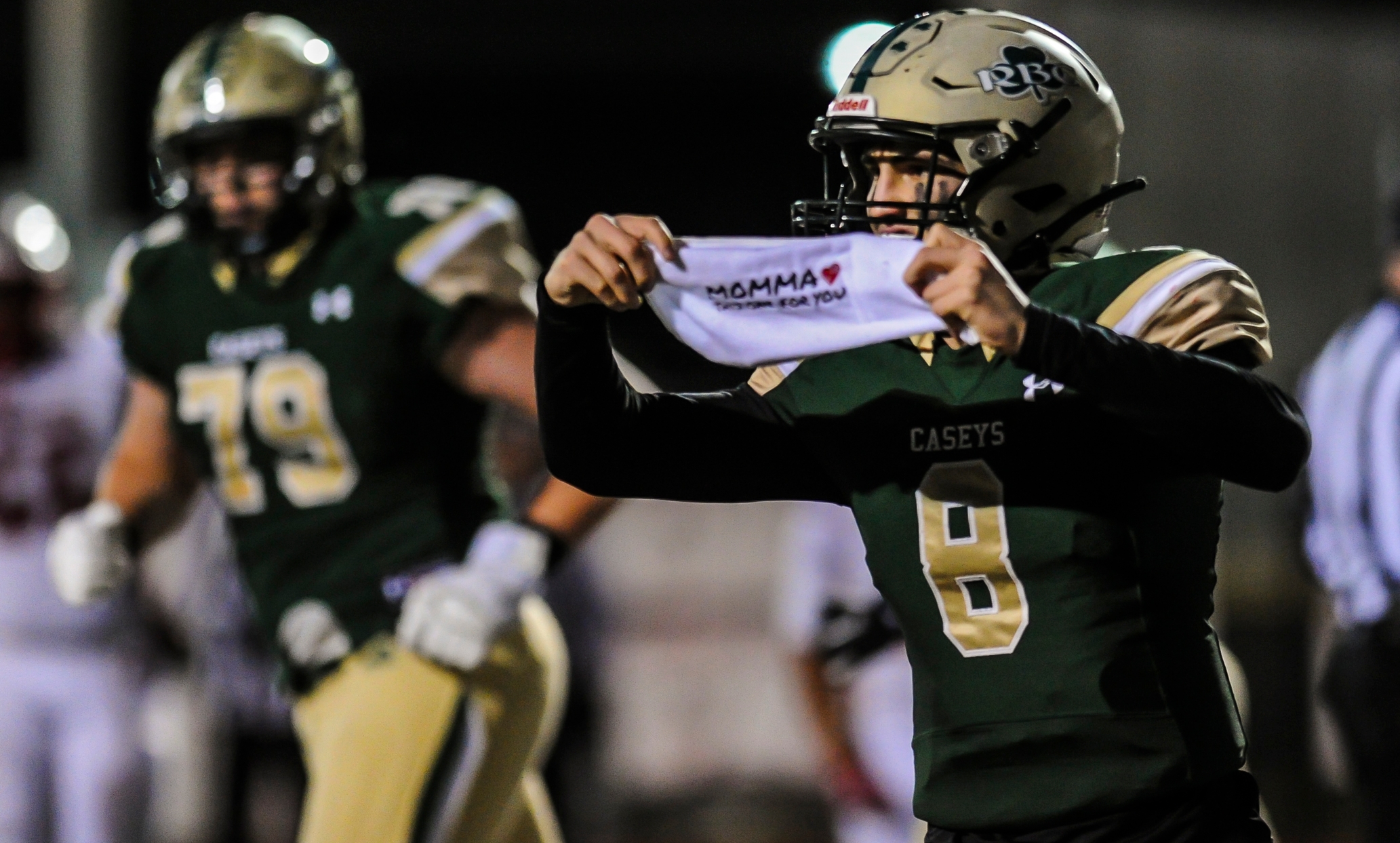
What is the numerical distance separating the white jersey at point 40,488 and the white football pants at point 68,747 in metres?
0.07

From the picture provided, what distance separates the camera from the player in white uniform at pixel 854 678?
423 centimetres

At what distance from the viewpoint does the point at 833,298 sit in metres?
2.02

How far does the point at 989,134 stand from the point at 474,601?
1.24 metres

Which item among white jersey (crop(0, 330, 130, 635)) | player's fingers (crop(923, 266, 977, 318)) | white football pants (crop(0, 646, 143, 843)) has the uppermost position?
player's fingers (crop(923, 266, 977, 318))

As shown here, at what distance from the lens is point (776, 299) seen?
2.06 metres

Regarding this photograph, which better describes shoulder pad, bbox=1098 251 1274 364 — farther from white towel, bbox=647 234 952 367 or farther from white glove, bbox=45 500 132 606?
white glove, bbox=45 500 132 606

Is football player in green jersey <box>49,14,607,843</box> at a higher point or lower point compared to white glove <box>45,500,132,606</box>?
higher

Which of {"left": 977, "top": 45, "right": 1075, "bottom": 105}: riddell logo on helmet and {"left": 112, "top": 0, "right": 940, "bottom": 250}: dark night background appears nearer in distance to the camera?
{"left": 977, "top": 45, "right": 1075, "bottom": 105}: riddell logo on helmet

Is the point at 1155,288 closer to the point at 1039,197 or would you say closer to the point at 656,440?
the point at 1039,197

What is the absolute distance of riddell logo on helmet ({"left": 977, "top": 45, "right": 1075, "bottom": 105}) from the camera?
2232mm

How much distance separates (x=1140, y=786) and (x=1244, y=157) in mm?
5473

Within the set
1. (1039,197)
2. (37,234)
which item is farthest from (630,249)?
(37,234)

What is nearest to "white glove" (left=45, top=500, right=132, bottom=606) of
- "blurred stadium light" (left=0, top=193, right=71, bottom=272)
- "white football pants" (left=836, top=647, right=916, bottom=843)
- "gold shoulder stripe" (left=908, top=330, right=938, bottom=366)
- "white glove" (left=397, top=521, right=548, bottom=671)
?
"white glove" (left=397, top=521, right=548, bottom=671)

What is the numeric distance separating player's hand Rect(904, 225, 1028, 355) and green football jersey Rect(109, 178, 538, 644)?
1531mm
